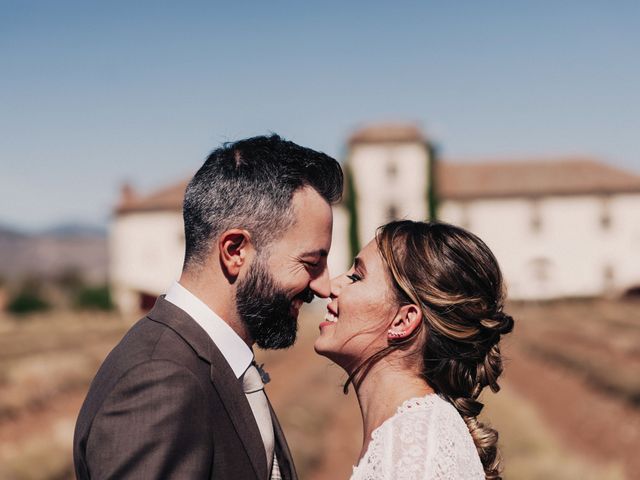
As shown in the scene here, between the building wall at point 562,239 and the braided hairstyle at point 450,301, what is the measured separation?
4829 centimetres

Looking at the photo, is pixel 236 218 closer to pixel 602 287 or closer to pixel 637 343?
pixel 637 343

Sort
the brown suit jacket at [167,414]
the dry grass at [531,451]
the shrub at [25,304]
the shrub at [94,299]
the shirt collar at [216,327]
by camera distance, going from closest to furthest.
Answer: the brown suit jacket at [167,414], the shirt collar at [216,327], the dry grass at [531,451], the shrub at [25,304], the shrub at [94,299]

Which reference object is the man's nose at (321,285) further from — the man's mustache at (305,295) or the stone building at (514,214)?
the stone building at (514,214)

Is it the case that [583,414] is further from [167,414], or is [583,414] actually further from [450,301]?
[167,414]

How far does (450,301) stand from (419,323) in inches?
5.9

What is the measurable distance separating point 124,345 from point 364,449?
0.99 meters

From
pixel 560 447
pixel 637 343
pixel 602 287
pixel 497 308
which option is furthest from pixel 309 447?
pixel 602 287

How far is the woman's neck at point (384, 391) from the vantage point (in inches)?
128

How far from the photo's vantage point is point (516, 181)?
5288 cm

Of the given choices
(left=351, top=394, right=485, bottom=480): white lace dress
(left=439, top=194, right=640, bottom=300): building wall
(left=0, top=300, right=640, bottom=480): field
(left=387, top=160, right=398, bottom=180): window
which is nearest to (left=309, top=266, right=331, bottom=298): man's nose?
(left=351, top=394, right=485, bottom=480): white lace dress

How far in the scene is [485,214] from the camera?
5228 cm

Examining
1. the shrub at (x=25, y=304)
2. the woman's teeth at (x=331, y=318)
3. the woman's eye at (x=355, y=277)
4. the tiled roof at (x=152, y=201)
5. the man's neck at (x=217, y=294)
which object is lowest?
the shrub at (x=25, y=304)

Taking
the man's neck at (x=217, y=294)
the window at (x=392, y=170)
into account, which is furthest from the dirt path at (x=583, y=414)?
the window at (x=392, y=170)

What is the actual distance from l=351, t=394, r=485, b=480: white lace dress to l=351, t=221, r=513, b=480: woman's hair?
0.56ft
